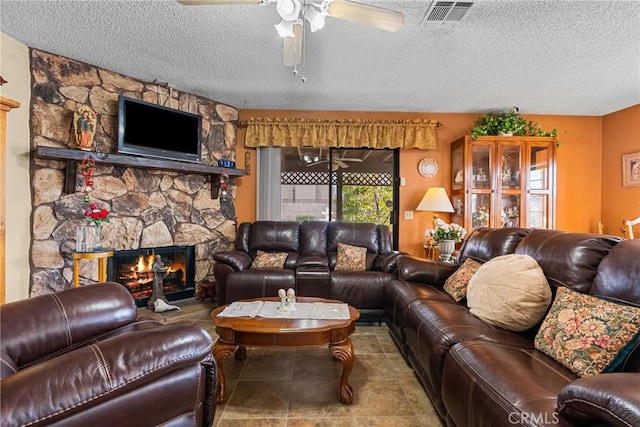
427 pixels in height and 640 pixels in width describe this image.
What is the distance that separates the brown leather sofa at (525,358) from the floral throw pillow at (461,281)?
0.07m

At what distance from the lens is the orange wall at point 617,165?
3.89 meters

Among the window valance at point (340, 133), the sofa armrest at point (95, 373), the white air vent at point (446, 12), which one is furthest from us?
the window valance at point (340, 133)

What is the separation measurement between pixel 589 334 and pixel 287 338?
1.37 m

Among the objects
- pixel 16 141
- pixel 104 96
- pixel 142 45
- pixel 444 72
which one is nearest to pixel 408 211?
pixel 444 72

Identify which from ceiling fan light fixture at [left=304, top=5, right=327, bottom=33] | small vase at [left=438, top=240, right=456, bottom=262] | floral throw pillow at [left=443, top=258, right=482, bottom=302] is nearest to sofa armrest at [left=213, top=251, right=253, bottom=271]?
floral throw pillow at [left=443, top=258, right=482, bottom=302]

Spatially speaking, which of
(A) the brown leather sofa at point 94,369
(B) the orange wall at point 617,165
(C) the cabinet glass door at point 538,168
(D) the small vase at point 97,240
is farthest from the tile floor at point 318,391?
(B) the orange wall at point 617,165

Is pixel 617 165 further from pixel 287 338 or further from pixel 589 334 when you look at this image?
pixel 287 338

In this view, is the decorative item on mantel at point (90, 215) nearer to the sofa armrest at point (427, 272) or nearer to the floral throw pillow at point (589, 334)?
the sofa armrest at point (427, 272)

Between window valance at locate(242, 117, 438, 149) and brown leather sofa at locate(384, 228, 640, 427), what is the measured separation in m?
2.20

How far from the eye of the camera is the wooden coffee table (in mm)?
1768

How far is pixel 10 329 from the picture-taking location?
3.62 feet

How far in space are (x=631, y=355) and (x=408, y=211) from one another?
3.29 m

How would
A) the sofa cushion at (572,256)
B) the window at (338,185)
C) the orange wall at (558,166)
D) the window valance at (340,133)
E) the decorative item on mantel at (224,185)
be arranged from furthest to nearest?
the window at (338,185) → the orange wall at (558,166) → the window valance at (340,133) → the decorative item on mantel at (224,185) → the sofa cushion at (572,256)

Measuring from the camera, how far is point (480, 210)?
402 centimetres
